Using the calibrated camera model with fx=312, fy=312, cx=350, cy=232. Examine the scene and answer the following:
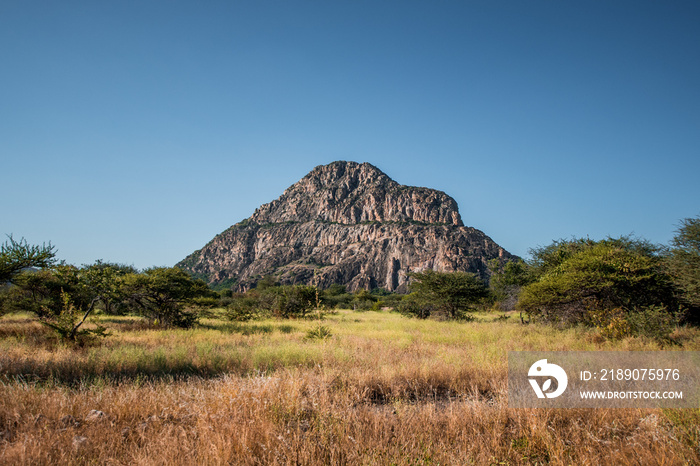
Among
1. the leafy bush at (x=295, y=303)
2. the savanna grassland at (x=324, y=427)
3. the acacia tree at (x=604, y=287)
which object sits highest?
the acacia tree at (x=604, y=287)

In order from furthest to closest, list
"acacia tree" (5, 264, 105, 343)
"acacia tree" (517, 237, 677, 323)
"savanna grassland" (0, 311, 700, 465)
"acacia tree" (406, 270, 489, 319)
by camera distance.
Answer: "acacia tree" (406, 270, 489, 319), "acacia tree" (517, 237, 677, 323), "acacia tree" (5, 264, 105, 343), "savanna grassland" (0, 311, 700, 465)

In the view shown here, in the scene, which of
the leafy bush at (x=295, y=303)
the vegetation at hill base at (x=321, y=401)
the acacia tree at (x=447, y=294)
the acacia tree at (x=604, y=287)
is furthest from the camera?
the leafy bush at (x=295, y=303)

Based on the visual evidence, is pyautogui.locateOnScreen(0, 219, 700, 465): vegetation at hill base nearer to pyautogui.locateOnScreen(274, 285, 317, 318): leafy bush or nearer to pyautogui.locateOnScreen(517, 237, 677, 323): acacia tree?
pyautogui.locateOnScreen(517, 237, 677, 323): acacia tree

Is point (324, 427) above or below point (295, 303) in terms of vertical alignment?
above

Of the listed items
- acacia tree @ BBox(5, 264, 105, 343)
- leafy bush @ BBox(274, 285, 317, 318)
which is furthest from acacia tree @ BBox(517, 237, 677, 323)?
acacia tree @ BBox(5, 264, 105, 343)

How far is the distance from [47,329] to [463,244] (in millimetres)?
184746

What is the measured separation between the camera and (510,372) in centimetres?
679

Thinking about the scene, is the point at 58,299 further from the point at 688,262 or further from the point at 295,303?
the point at 688,262

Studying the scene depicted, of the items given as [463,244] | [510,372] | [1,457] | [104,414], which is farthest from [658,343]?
[463,244]

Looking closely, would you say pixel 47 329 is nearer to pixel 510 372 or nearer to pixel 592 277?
pixel 510 372

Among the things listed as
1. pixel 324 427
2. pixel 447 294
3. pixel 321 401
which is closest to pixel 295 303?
pixel 447 294

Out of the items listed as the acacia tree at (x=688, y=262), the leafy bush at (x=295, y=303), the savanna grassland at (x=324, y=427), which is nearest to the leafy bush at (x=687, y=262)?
the acacia tree at (x=688, y=262)

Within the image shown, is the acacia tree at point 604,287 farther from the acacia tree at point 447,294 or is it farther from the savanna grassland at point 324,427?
the savanna grassland at point 324,427

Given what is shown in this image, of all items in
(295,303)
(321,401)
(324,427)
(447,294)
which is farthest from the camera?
(295,303)
